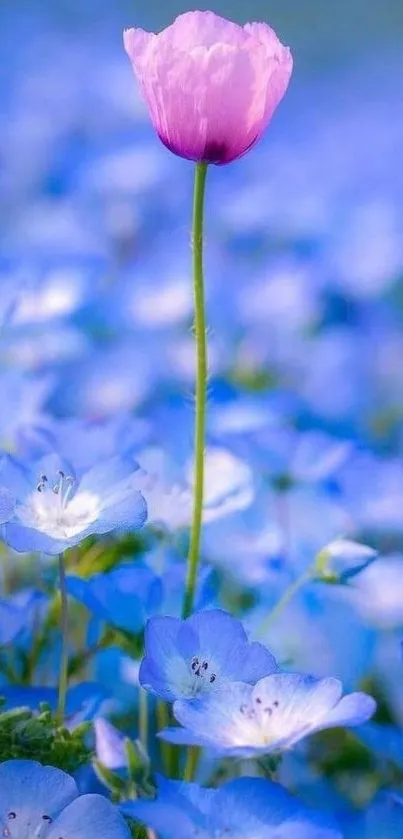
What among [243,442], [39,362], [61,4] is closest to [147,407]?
[39,362]

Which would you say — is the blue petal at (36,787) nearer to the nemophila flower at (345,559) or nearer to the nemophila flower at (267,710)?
the nemophila flower at (267,710)

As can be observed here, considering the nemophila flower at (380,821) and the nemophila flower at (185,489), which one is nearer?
the nemophila flower at (380,821)

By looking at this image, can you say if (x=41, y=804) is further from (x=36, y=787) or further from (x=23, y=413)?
(x=23, y=413)

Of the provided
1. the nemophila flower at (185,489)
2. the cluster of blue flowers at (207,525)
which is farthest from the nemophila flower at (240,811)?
the nemophila flower at (185,489)

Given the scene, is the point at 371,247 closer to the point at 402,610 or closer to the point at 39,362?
the point at 39,362

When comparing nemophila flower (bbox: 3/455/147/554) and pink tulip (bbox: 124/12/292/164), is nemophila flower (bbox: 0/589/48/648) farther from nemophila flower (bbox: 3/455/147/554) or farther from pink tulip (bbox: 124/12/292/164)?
pink tulip (bbox: 124/12/292/164)
